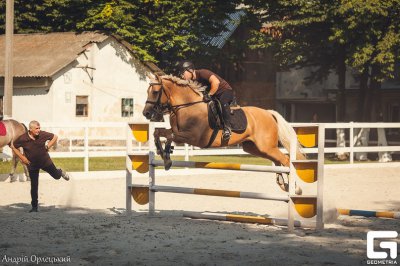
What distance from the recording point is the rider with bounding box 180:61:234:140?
41.9ft

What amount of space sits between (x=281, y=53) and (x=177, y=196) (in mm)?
22691

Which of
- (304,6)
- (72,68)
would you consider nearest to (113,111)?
(72,68)

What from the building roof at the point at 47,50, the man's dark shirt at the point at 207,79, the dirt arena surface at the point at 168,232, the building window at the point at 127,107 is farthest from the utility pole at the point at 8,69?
the building window at the point at 127,107

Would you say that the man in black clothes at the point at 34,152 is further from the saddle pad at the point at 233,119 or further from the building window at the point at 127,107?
the building window at the point at 127,107

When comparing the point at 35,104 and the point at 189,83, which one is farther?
the point at 35,104

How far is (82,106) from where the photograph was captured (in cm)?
4484

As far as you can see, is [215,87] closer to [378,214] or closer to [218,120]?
[218,120]

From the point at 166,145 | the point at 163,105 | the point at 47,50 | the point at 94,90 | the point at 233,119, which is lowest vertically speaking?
the point at 166,145

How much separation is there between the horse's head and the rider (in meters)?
0.49

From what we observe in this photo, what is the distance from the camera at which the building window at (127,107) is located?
46.6 metres

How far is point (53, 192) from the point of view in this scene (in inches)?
707

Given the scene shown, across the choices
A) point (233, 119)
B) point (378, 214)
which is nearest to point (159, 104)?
point (233, 119)

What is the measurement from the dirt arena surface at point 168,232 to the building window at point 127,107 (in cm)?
2762

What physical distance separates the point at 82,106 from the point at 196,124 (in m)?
32.9
